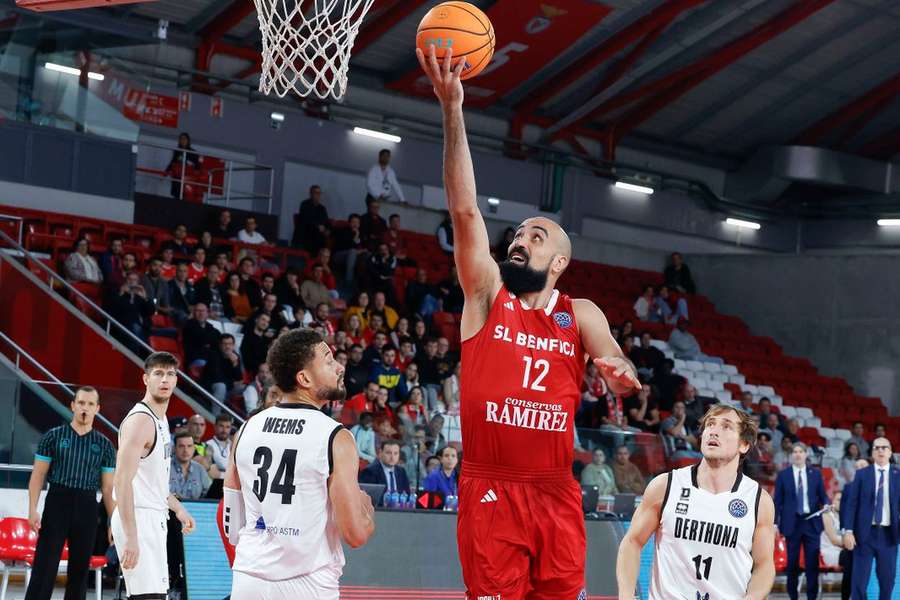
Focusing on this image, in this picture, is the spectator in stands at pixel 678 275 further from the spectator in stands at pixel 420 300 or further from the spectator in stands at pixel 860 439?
the spectator in stands at pixel 420 300

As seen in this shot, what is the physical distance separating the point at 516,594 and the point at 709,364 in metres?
20.3

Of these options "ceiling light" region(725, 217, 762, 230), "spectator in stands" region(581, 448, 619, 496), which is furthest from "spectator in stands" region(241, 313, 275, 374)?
"ceiling light" region(725, 217, 762, 230)

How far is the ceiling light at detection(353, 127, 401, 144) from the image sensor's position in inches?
995

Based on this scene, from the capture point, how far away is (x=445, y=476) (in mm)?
13492

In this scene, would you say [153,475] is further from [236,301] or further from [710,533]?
[236,301]

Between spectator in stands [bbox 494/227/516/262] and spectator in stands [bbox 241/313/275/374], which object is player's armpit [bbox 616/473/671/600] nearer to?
spectator in stands [bbox 241/313/275/374]

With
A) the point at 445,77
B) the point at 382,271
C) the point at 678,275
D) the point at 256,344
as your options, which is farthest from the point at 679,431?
the point at 445,77

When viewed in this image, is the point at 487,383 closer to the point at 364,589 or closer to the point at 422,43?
the point at 422,43

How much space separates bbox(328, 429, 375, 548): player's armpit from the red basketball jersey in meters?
0.76

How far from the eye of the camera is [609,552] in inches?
507

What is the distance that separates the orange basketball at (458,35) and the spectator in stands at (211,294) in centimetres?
1242

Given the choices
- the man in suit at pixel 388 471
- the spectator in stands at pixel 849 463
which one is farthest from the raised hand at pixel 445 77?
the spectator in stands at pixel 849 463

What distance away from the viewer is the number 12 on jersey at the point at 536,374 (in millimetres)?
5652

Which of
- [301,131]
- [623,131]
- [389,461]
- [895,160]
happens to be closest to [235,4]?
[301,131]
